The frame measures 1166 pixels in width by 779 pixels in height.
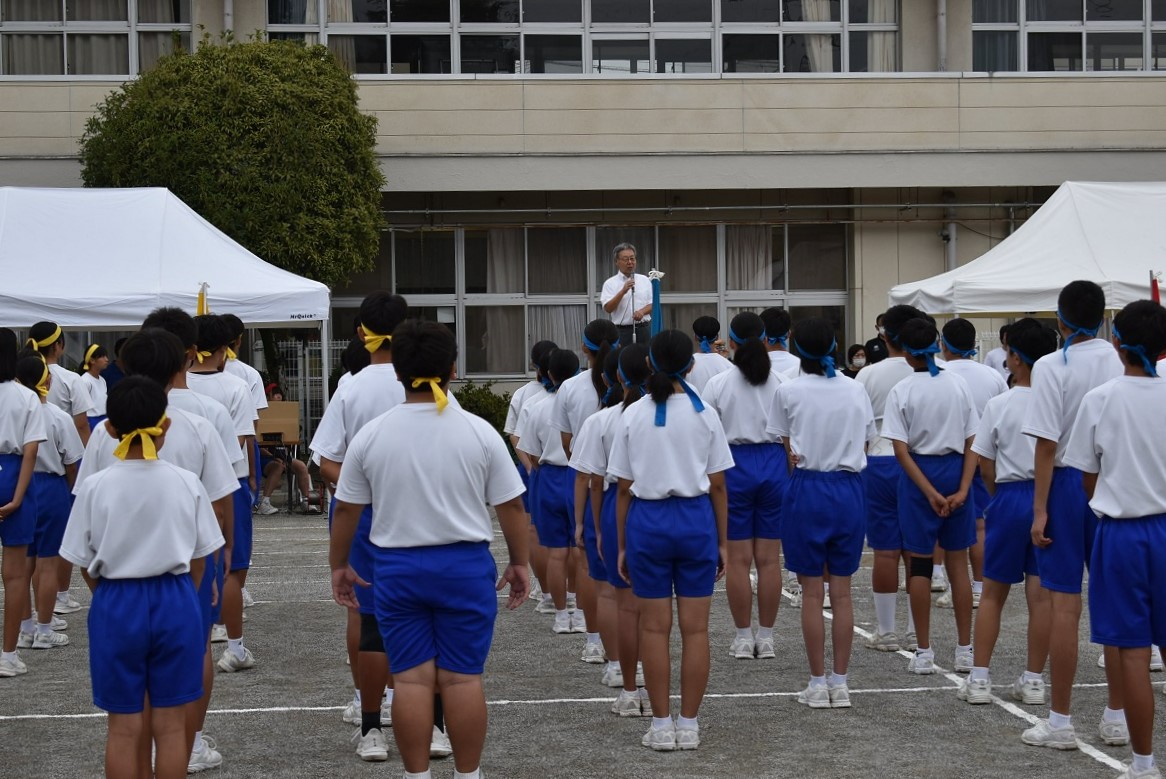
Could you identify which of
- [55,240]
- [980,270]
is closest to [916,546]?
[980,270]

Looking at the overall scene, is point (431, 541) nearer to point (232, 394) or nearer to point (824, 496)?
point (824, 496)

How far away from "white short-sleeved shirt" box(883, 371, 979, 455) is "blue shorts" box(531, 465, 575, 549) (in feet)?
6.78

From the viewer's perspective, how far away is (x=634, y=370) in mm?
6906

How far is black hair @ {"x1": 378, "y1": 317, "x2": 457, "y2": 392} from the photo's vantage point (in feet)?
17.4

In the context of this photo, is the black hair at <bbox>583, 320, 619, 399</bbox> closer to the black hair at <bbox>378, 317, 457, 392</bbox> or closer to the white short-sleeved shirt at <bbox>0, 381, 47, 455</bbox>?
the black hair at <bbox>378, 317, 457, 392</bbox>

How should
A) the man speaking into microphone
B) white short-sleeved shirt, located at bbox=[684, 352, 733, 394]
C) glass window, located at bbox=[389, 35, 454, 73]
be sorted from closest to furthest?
1. white short-sleeved shirt, located at bbox=[684, 352, 733, 394]
2. the man speaking into microphone
3. glass window, located at bbox=[389, 35, 454, 73]

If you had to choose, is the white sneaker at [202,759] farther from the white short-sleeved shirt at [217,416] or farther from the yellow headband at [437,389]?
the yellow headband at [437,389]

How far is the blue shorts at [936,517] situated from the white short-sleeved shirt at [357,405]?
3.14 metres

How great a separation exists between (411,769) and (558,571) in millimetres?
4203

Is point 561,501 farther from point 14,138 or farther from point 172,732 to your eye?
point 14,138

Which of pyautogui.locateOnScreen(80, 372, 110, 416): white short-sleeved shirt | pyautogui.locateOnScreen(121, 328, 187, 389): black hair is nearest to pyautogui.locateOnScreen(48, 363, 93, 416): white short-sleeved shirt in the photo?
pyautogui.locateOnScreen(80, 372, 110, 416): white short-sleeved shirt

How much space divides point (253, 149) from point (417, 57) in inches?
171

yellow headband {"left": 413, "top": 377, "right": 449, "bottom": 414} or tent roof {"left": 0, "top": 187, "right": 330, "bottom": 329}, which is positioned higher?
tent roof {"left": 0, "top": 187, "right": 330, "bottom": 329}

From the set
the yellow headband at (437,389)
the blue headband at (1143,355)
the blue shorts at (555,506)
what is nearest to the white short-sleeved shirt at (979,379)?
the blue shorts at (555,506)
